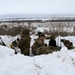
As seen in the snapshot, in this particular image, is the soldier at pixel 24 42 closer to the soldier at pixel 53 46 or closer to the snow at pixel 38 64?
the soldier at pixel 53 46

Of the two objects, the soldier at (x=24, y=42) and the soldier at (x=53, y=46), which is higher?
the soldier at (x=24, y=42)

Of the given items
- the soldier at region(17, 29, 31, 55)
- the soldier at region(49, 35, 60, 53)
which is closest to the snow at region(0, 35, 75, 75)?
the soldier at region(49, 35, 60, 53)

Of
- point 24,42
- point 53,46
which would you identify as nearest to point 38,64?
point 24,42

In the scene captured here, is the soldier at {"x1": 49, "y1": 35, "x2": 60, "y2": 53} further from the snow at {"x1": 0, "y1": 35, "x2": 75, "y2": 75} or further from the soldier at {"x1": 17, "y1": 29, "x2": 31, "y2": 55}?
the snow at {"x1": 0, "y1": 35, "x2": 75, "y2": 75}

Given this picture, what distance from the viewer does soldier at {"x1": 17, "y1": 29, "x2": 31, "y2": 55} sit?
13328 millimetres

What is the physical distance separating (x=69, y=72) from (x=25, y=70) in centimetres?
99

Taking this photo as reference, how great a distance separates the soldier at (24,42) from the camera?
43.7 ft

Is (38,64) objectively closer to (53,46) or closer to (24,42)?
(24,42)

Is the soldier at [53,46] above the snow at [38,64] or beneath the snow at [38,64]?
beneath

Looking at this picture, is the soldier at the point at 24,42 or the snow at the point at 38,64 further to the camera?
the soldier at the point at 24,42

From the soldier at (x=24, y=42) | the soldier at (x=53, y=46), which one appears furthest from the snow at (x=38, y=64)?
the soldier at (x=24, y=42)

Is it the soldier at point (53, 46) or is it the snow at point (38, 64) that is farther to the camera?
the soldier at point (53, 46)

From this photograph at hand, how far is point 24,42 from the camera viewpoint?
13602 mm

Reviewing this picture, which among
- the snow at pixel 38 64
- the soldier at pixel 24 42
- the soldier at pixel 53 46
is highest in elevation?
the snow at pixel 38 64
